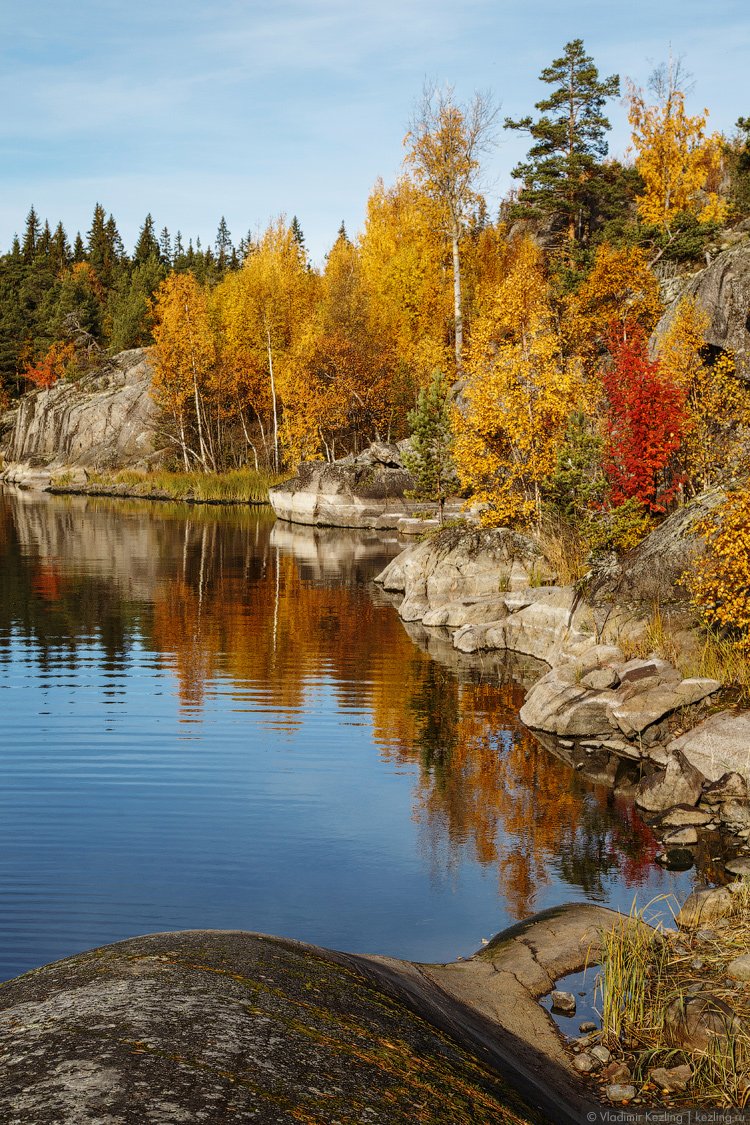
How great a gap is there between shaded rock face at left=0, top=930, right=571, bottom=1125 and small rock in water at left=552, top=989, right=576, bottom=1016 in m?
1.98

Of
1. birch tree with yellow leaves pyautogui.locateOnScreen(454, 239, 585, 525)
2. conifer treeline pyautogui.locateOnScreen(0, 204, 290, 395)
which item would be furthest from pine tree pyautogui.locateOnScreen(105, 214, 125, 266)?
birch tree with yellow leaves pyautogui.locateOnScreen(454, 239, 585, 525)

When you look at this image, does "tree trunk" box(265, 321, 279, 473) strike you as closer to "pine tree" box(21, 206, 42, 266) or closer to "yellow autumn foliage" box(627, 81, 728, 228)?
"yellow autumn foliage" box(627, 81, 728, 228)

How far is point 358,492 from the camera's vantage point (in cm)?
5447

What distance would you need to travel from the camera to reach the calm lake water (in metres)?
10.1

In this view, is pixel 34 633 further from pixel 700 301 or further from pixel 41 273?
pixel 41 273

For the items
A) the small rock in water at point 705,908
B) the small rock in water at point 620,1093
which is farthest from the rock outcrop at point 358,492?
the small rock in water at point 620,1093

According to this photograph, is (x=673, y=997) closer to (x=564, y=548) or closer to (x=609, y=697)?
(x=609, y=697)

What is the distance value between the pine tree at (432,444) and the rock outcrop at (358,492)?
15.2 m

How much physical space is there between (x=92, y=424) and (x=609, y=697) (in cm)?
7413

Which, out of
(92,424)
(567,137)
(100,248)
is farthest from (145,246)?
(567,137)

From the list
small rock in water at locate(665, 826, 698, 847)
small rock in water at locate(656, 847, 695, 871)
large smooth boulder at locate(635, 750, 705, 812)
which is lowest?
small rock in water at locate(656, 847, 695, 871)

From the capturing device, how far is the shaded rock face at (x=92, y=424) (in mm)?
80562

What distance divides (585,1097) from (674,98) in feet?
188

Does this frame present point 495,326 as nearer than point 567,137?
Yes
